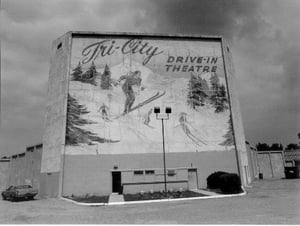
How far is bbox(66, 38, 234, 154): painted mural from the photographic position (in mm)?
25188

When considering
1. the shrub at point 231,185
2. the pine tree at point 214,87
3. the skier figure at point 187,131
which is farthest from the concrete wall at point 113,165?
the pine tree at point 214,87

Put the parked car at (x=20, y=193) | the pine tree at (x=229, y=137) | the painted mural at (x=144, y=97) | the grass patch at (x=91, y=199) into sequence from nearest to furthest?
the grass patch at (x=91, y=199), the parked car at (x=20, y=193), the painted mural at (x=144, y=97), the pine tree at (x=229, y=137)

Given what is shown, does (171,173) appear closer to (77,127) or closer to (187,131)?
(187,131)

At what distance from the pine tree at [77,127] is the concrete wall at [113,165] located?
5.03 feet

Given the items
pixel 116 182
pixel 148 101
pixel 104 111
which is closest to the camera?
pixel 116 182

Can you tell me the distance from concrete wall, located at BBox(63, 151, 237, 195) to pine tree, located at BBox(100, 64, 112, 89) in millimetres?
7218

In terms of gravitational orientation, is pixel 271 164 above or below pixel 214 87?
below

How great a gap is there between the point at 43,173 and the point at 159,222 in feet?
63.1

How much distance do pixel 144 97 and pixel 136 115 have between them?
216cm

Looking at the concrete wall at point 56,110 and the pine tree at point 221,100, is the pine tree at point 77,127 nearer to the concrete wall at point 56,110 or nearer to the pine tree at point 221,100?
the concrete wall at point 56,110

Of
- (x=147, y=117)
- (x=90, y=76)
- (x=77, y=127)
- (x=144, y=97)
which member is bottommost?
(x=77, y=127)

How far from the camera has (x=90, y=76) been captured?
87.0ft

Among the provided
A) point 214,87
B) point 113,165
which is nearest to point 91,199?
point 113,165

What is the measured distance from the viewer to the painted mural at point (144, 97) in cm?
2519
